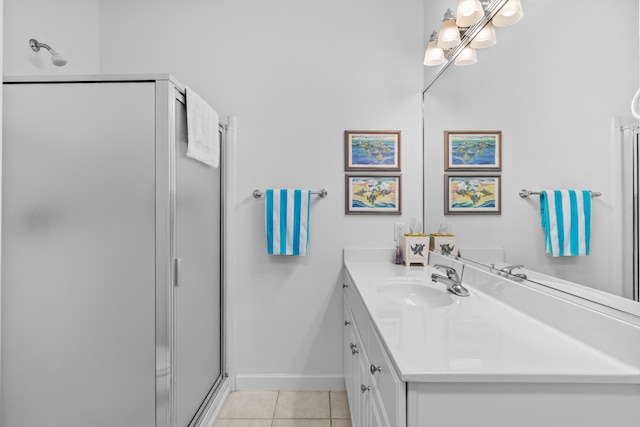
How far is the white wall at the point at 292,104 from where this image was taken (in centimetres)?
216

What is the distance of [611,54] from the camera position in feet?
2.83

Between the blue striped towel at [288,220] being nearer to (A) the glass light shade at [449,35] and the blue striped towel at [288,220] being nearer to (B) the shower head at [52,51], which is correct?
(A) the glass light shade at [449,35]

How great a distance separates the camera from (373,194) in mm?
2168

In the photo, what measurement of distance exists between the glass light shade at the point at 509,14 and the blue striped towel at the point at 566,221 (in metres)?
0.71

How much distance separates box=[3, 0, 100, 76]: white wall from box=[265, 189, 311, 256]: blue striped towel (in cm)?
139

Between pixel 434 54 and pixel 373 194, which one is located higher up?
pixel 434 54

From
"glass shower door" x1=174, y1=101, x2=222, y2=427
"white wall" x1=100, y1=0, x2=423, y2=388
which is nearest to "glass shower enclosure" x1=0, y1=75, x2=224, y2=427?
"glass shower door" x1=174, y1=101, x2=222, y2=427

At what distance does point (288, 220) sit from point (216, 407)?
113 cm

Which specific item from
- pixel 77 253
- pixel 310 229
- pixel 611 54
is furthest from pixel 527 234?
pixel 77 253

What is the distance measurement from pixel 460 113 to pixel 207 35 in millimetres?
1649

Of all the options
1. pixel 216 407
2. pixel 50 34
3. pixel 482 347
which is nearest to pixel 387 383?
pixel 482 347

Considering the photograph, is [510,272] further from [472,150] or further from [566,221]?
[472,150]

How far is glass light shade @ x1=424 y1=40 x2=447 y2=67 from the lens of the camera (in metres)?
1.89

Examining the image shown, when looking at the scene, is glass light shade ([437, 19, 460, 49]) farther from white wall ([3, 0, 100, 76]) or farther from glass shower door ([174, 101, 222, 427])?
white wall ([3, 0, 100, 76])
